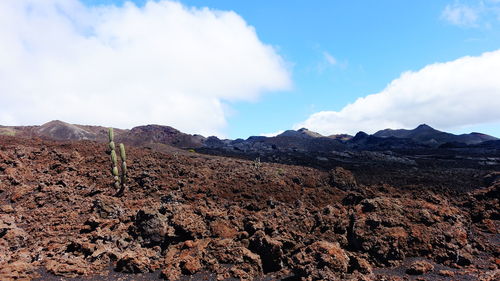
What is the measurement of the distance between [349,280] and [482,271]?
5.04 meters

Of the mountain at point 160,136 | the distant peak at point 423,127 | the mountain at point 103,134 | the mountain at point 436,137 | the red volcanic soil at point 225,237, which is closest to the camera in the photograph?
the red volcanic soil at point 225,237

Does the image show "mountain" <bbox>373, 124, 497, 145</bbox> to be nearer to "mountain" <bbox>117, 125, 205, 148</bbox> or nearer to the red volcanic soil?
"mountain" <bbox>117, 125, 205, 148</bbox>

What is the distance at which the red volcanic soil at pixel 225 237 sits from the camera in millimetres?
8891

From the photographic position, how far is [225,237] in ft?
35.2

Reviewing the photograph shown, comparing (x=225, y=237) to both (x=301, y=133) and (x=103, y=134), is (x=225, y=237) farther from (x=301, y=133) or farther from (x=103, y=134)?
(x=301, y=133)

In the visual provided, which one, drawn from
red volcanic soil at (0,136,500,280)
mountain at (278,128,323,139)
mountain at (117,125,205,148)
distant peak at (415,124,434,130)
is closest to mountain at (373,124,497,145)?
distant peak at (415,124,434,130)

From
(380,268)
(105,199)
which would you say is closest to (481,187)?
(380,268)

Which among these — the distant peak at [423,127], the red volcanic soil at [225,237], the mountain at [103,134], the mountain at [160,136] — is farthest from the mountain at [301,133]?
the red volcanic soil at [225,237]

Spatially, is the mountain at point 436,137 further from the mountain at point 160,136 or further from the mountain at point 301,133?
the mountain at point 160,136

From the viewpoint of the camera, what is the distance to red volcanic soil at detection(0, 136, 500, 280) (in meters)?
8.89

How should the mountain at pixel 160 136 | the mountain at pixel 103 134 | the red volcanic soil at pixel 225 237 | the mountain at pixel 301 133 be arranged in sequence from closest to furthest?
the red volcanic soil at pixel 225 237 → the mountain at pixel 103 134 → the mountain at pixel 160 136 → the mountain at pixel 301 133

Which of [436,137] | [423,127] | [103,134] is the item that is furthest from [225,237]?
[423,127]

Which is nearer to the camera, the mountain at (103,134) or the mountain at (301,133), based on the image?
the mountain at (103,134)

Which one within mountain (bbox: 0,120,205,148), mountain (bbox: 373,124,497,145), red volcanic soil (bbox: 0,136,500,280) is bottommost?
red volcanic soil (bbox: 0,136,500,280)
